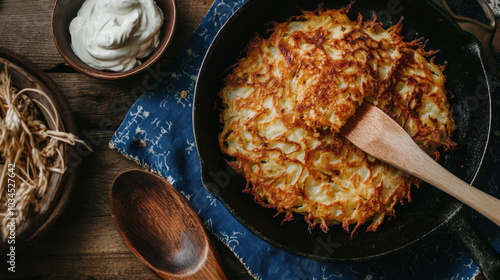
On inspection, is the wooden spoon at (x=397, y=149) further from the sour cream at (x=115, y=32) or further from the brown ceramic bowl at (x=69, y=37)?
the sour cream at (x=115, y=32)

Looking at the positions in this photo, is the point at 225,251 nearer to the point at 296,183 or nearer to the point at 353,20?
the point at 296,183

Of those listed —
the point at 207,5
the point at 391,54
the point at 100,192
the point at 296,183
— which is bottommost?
the point at 100,192

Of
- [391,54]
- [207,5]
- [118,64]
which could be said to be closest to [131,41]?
[118,64]

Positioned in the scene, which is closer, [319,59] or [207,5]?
[319,59]

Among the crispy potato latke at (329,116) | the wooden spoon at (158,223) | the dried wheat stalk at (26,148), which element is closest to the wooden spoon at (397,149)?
the crispy potato latke at (329,116)

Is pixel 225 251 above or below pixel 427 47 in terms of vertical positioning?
below

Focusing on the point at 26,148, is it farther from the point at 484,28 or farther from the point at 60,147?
the point at 484,28

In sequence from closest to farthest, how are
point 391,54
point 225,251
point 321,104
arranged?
point 321,104 → point 391,54 → point 225,251

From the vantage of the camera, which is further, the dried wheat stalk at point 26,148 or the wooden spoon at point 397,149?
the dried wheat stalk at point 26,148
